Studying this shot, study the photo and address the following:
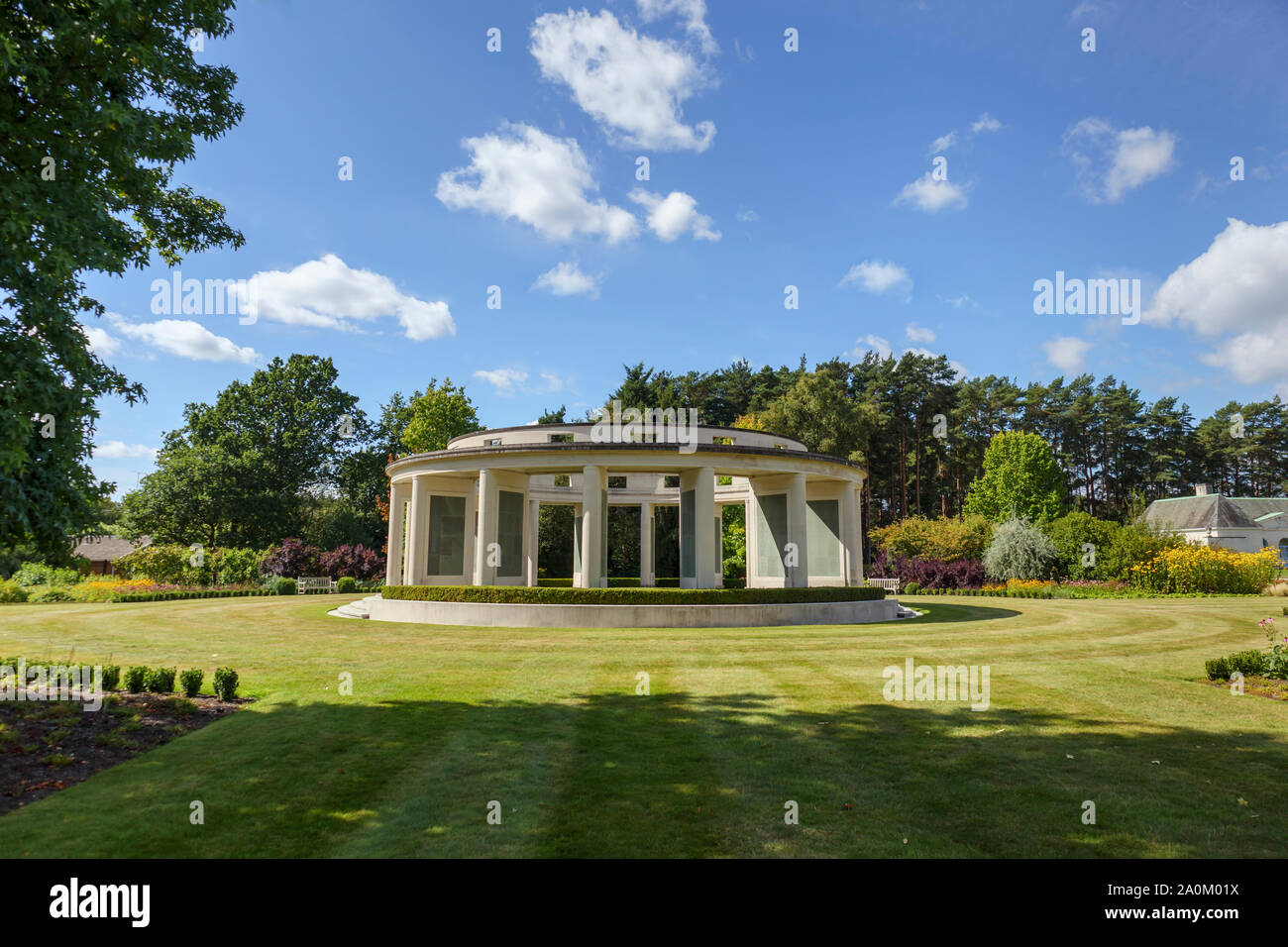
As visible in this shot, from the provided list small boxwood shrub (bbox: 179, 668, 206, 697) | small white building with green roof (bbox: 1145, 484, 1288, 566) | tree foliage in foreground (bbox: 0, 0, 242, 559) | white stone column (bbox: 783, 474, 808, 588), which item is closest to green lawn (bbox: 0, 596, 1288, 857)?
small boxwood shrub (bbox: 179, 668, 206, 697)

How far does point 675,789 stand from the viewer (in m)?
6.41

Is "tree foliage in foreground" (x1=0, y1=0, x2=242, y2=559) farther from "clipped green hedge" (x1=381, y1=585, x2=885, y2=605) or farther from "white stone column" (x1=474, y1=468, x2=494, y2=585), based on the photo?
"white stone column" (x1=474, y1=468, x2=494, y2=585)

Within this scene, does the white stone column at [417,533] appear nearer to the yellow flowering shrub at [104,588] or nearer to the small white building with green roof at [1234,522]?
the yellow flowering shrub at [104,588]

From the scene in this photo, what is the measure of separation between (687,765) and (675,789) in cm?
78

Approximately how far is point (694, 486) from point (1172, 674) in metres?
16.4

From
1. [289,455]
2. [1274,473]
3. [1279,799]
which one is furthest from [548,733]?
[1274,473]

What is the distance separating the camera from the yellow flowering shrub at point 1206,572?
3603cm

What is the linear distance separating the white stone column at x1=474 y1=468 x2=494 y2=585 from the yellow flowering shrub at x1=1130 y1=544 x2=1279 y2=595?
3649 cm

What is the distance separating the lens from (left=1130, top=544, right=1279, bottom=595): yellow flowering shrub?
36.0 meters

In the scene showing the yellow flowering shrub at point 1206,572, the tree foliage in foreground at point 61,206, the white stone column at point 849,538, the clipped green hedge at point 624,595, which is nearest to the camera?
the tree foliage in foreground at point 61,206

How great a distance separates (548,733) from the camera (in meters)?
8.44

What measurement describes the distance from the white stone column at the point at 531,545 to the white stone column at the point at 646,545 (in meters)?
5.71

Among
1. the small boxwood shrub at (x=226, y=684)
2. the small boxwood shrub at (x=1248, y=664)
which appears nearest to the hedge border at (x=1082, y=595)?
the small boxwood shrub at (x=1248, y=664)

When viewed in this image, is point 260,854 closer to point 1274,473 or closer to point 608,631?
point 608,631
